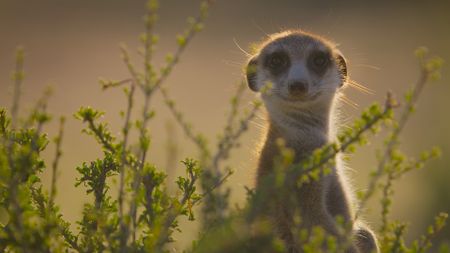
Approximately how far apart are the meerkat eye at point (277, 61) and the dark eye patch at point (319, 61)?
162 millimetres

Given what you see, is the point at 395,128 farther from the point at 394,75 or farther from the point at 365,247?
the point at 394,75

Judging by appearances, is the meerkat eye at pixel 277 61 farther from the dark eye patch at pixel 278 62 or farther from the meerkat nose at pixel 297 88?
the meerkat nose at pixel 297 88

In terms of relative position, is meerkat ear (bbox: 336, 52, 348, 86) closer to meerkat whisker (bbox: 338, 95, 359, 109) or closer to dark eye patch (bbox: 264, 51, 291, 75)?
meerkat whisker (bbox: 338, 95, 359, 109)

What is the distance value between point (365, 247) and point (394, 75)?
12.0 meters

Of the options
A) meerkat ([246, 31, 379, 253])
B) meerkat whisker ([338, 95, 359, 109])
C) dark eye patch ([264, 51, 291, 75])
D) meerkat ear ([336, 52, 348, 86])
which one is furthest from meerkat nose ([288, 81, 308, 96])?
meerkat ear ([336, 52, 348, 86])

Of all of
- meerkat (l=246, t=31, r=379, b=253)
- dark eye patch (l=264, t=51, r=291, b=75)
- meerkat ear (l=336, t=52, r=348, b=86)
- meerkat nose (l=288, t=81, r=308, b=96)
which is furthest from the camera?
meerkat ear (l=336, t=52, r=348, b=86)

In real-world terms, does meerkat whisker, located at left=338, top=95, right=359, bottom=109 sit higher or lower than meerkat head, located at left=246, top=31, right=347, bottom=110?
lower

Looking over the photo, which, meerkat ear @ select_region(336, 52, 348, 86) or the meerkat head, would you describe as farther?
meerkat ear @ select_region(336, 52, 348, 86)

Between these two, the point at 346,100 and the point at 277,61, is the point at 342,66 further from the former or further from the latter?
the point at 277,61

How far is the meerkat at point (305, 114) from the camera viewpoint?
3.78 meters

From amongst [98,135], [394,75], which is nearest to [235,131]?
[98,135]

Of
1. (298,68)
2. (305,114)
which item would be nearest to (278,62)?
(298,68)

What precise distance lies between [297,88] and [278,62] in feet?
1.71

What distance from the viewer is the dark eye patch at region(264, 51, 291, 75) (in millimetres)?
4789
